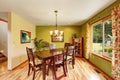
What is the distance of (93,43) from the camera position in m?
5.98

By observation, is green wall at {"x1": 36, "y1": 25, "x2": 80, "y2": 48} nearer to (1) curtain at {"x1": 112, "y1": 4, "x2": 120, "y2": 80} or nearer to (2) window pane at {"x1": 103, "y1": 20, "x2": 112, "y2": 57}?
(2) window pane at {"x1": 103, "y1": 20, "x2": 112, "y2": 57}

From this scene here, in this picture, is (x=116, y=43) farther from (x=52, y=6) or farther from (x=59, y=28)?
(x=59, y=28)

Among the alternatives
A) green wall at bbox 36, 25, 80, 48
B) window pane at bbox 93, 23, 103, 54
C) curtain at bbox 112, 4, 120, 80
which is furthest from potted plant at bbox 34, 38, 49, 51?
curtain at bbox 112, 4, 120, 80

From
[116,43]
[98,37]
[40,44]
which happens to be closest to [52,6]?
[116,43]

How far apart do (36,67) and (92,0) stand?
2511 millimetres

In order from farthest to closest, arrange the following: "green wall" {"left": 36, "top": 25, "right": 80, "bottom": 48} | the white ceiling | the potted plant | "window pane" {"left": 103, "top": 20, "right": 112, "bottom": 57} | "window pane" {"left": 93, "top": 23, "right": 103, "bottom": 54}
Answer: "green wall" {"left": 36, "top": 25, "right": 80, "bottom": 48}
the potted plant
"window pane" {"left": 93, "top": 23, "right": 103, "bottom": 54}
"window pane" {"left": 103, "top": 20, "right": 112, "bottom": 57}
the white ceiling

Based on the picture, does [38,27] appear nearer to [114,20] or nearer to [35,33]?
[35,33]

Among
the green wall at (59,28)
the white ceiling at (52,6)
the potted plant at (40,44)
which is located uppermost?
the white ceiling at (52,6)

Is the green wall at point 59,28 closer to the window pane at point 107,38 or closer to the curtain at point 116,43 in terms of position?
the window pane at point 107,38

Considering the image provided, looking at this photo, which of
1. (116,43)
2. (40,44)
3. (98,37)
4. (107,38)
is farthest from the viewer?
(40,44)

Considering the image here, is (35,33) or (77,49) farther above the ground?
(35,33)

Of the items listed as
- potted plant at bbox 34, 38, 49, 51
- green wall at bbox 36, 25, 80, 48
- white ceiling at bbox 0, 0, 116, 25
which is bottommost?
potted plant at bbox 34, 38, 49, 51

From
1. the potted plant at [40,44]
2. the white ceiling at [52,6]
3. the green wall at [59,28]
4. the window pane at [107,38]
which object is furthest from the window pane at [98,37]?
the potted plant at [40,44]

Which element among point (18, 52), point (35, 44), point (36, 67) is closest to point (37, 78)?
point (36, 67)
